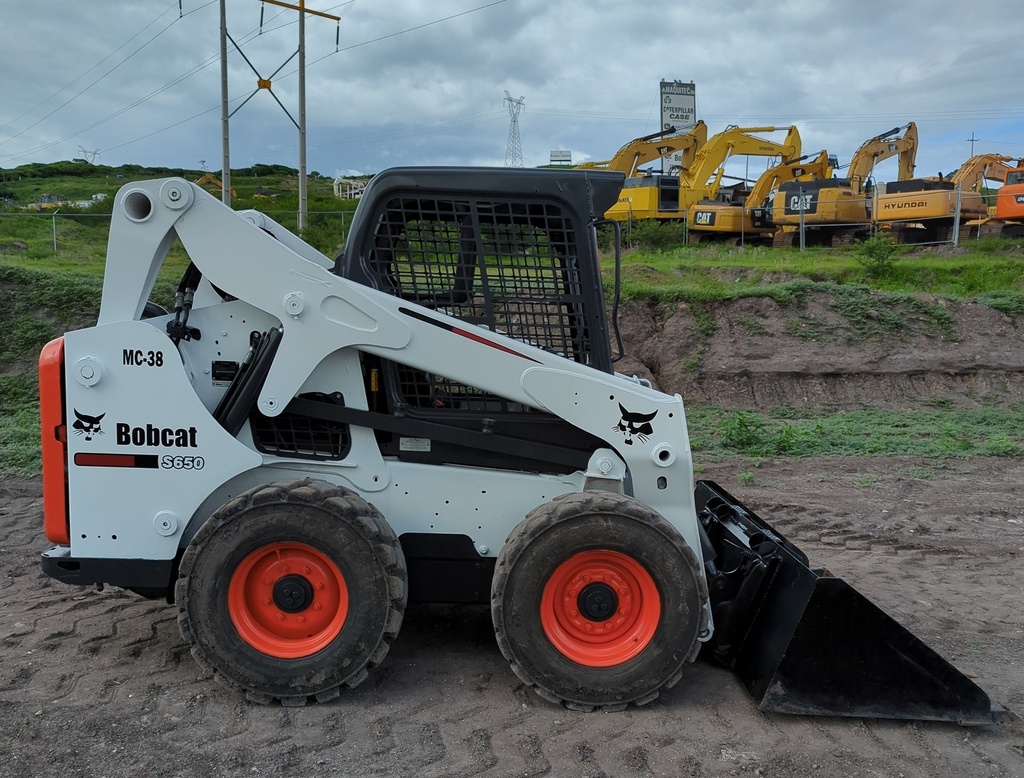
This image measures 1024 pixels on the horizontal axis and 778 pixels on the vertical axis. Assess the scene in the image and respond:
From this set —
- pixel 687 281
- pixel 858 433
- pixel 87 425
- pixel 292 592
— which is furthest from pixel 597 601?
pixel 687 281

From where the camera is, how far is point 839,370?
11727 mm

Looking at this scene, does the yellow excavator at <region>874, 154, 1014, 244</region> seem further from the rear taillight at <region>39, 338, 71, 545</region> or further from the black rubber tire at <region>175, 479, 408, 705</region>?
the rear taillight at <region>39, 338, 71, 545</region>

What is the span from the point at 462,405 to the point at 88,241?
17510 millimetres

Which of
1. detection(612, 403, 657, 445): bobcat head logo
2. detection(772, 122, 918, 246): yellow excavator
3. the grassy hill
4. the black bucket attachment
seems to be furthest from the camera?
detection(772, 122, 918, 246): yellow excavator

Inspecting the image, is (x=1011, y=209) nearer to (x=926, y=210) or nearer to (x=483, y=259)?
(x=926, y=210)

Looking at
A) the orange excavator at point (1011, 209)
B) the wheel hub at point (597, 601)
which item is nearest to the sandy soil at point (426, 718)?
the wheel hub at point (597, 601)

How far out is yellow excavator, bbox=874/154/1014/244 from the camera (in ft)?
63.2

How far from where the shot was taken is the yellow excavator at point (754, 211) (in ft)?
70.4

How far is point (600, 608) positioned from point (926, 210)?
18.4 m

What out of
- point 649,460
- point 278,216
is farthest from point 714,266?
point 649,460

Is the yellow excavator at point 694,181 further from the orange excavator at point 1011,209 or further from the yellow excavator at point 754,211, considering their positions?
the orange excavator at point 1011,209

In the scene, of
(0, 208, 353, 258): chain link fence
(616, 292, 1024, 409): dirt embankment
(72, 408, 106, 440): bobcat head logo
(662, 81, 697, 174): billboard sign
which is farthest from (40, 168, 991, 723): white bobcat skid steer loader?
(662, 81, 697, 174): billboard sign

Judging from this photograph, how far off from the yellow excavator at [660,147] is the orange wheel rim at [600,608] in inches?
764

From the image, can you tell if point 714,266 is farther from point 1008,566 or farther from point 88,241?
point 88,241
